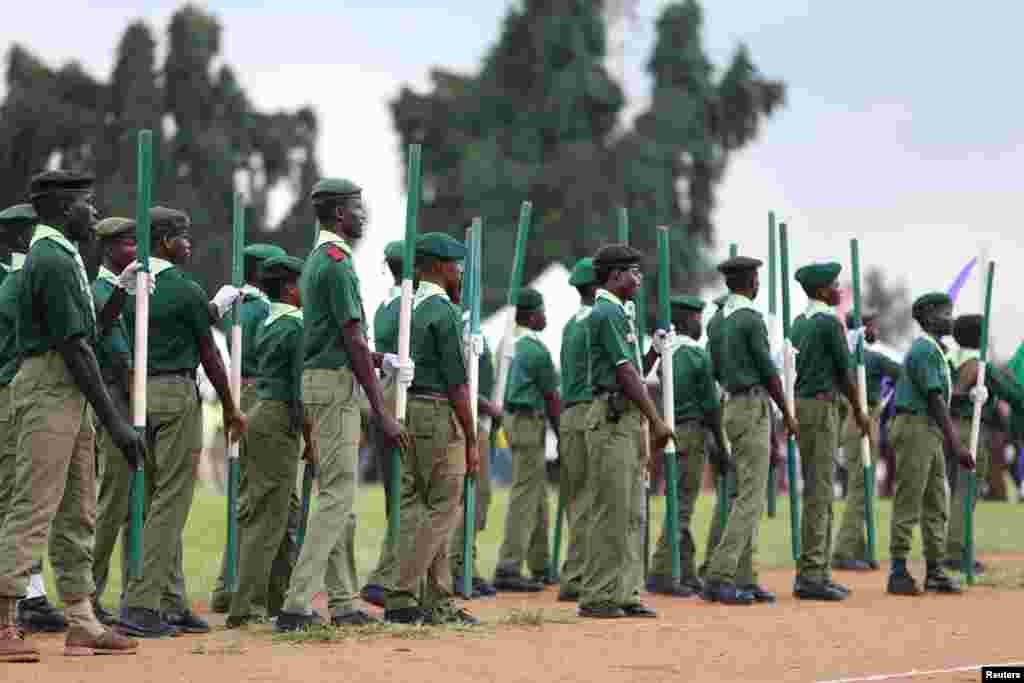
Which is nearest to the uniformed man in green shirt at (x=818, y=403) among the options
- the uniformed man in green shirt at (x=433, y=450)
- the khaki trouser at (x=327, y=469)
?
the uniformed man in green shirt at (x=433, y=450)

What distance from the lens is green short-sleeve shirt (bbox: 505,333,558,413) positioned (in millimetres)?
14844

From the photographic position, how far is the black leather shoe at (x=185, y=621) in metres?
10.7

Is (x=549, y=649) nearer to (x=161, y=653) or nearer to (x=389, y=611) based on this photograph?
(x=389, y=611)

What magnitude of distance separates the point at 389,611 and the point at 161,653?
178cm

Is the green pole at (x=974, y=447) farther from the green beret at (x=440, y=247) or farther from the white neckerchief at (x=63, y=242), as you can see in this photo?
the white neckerchief at (x=63, y=242)

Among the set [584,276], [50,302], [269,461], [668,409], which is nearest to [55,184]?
[50,302]

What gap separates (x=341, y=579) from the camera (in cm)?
1069

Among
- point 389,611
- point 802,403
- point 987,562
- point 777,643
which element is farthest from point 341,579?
point 987,562

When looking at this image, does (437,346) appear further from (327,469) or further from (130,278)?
(130,278)

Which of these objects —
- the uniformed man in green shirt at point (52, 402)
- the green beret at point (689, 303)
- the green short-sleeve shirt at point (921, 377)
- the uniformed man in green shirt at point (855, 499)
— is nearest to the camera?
the uniformed man in green shirt at point (52, 402)

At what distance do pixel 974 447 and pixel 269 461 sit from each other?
655cm

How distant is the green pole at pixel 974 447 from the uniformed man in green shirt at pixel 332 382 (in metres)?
6.20

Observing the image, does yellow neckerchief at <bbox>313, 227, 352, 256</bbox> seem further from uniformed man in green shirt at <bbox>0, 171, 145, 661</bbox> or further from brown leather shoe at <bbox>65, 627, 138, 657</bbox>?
brown leather shoe at <bbox>65, 627, 138, 657</bbox>

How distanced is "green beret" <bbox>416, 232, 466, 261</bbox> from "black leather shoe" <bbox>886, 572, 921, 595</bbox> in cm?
490
